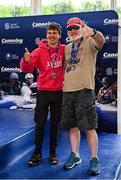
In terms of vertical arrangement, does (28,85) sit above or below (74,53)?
below

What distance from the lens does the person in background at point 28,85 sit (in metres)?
4.35

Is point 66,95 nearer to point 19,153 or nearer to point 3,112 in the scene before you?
point 19,153

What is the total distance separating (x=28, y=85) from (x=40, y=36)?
2.34 ft

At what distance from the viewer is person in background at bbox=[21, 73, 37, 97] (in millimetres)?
4352

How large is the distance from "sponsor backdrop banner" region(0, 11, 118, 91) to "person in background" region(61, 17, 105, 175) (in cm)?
151

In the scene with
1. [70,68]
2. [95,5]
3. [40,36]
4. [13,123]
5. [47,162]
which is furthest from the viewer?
[95,5]

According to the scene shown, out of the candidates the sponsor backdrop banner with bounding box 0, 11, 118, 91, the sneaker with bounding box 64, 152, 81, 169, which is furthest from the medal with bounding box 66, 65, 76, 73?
the sponsor backdrop banner with bounding box 0, 11, 118, 91

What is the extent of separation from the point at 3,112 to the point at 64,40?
1.28 metres

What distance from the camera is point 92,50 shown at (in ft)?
8.15

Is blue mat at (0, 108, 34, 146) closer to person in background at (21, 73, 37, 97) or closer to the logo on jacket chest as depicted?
person in background at (21, 73, 37, 97)

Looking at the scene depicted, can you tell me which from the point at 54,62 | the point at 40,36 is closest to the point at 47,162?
the point at 54,62

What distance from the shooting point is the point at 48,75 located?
103 inches

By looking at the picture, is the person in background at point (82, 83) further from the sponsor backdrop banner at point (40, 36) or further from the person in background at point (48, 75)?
the sponsor backdrop banner at point (40, 36)

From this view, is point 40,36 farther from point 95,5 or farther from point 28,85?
point 95,5
